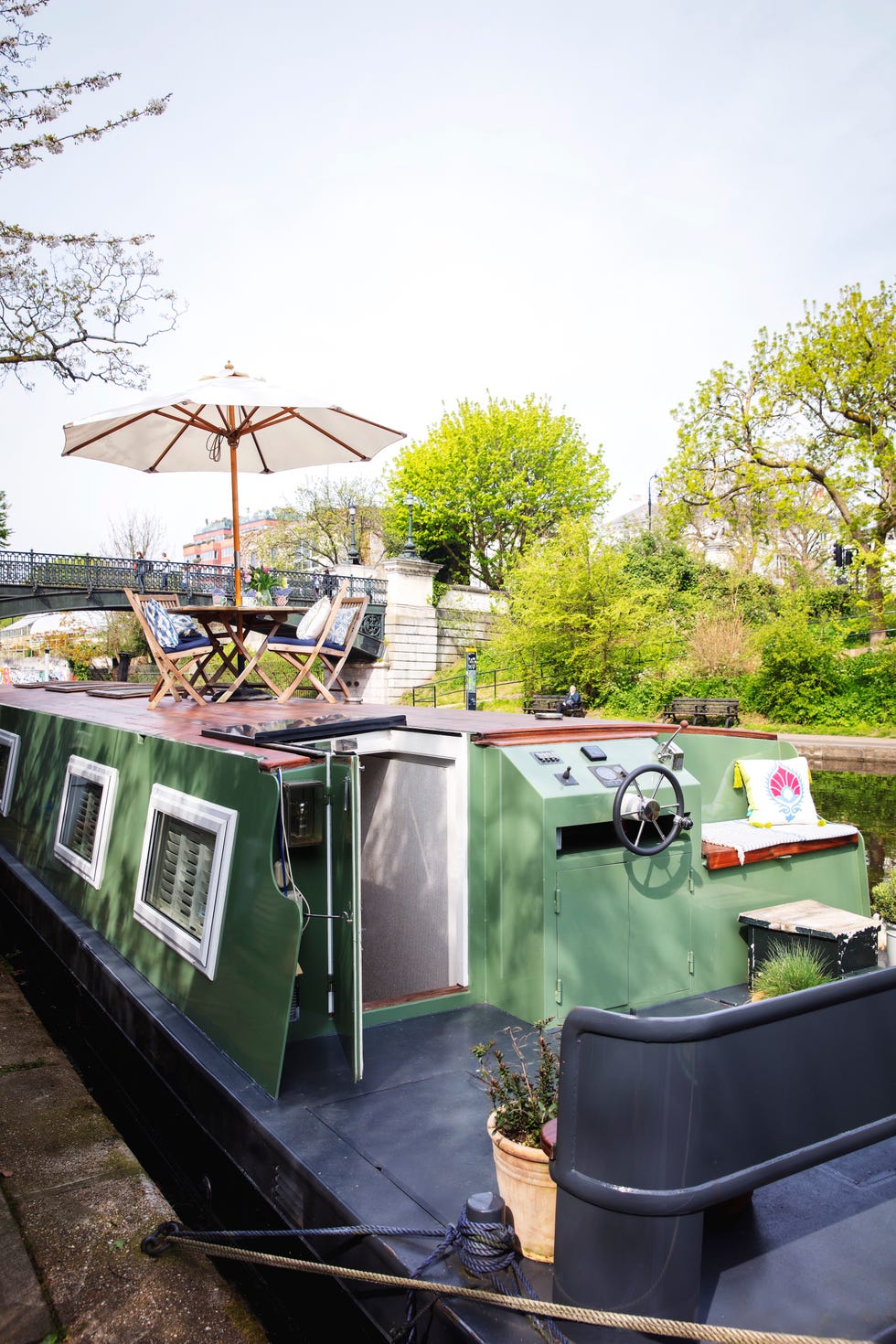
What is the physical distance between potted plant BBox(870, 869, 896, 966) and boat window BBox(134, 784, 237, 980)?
3.01 m

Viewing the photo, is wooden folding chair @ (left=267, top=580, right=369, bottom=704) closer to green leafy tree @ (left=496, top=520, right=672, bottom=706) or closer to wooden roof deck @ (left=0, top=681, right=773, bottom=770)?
wooden roof deck @ (left=0, top=681, right=773, bottom=770)

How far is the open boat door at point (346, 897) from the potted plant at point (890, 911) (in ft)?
8.29

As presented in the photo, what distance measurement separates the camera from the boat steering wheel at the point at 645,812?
12.2 ft

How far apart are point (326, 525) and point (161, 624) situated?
37.0 metres

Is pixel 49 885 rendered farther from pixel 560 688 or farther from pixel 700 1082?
pixel 560 688

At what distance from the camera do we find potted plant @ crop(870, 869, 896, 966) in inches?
166

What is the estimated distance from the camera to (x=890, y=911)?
4.74m

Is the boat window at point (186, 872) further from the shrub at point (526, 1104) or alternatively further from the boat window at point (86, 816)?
the shrub at point (526, 1104)

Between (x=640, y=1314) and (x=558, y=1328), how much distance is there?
208 millimetres

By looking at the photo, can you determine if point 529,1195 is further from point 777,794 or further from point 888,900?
point 888,900

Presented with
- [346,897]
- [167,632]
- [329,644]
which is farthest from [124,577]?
[346,897]

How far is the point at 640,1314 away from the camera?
188cm

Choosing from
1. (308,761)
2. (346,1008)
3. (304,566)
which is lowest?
(346,1008)

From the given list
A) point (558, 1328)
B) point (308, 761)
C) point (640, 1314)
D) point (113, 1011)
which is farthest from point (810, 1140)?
point (113, 1011)
